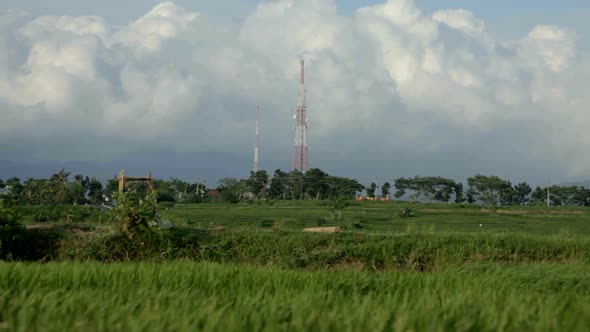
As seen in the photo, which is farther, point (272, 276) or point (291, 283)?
point (272, 276)

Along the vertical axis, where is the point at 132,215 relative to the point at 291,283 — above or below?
above

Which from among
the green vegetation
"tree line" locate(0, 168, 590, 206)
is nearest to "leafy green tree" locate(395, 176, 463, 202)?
"tree line" locate(0, 168, 590, 206)

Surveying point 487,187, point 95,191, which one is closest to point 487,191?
point 487,187

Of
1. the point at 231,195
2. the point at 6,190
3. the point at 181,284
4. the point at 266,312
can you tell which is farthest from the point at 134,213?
the point at 231,195

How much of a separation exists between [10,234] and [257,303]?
6.06 metres

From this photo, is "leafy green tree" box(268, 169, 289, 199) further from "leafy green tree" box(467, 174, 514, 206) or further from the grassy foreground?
the grassy foreground

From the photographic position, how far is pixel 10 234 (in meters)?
9.23

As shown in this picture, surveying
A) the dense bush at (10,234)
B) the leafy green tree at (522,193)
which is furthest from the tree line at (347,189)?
the dense bush at (10,234)

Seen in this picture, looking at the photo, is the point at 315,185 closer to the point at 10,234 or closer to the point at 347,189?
the point at 347,189

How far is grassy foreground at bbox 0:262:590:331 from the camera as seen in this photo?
3.74m

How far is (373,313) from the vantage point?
4.16 metres

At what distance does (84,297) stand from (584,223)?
18.4m

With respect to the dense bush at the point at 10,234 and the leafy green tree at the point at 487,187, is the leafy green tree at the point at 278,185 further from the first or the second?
the dense bush at the point at 10,234

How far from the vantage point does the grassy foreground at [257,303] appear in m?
3.74
